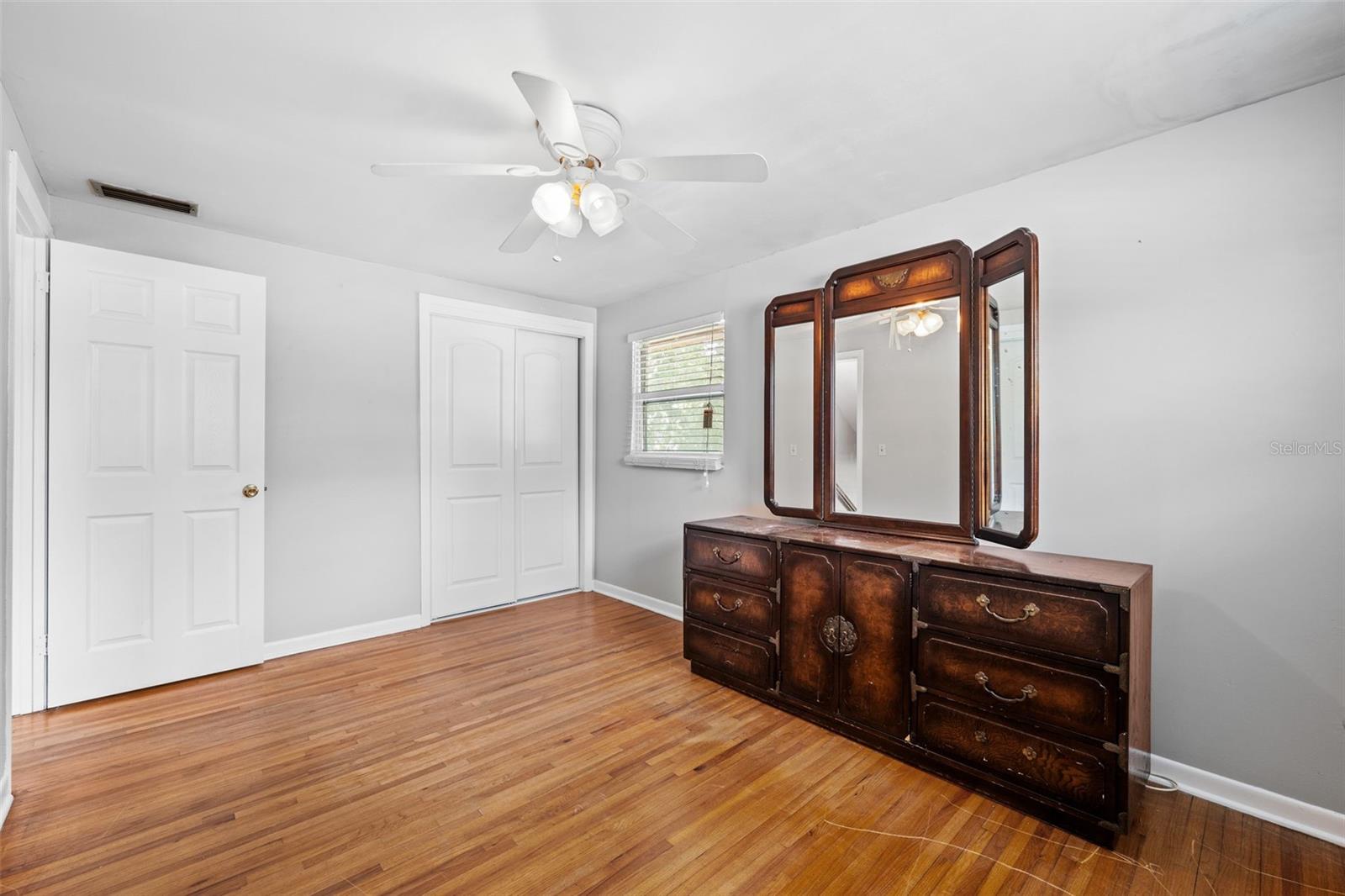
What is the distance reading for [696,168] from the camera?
1755 millimetres

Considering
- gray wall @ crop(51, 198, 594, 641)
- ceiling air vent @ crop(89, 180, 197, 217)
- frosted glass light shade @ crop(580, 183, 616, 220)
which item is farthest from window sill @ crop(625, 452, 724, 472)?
ceiling air vent @ crop(89, 180, 197, 217)

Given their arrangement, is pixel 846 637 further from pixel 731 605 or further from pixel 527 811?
pixel 527 811

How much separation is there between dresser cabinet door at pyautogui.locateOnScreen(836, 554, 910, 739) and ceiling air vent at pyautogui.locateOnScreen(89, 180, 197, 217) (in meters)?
3.68

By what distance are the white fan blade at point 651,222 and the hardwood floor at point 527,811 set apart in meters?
2.13

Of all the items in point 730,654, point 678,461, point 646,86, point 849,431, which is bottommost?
point 730,654

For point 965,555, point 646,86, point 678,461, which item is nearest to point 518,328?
point 678,461

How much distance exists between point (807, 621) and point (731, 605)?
1.49 ft

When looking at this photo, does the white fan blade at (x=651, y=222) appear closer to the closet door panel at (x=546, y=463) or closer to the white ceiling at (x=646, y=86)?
the white ceiling at (x=646, y=86)

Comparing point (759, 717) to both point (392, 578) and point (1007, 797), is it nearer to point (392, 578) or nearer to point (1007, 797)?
point (1007, 797)

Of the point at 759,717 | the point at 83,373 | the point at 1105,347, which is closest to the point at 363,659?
Answer: the point at 83,373

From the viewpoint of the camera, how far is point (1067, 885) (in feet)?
5.24

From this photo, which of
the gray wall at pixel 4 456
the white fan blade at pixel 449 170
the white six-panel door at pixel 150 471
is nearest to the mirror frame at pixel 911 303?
the white fan blade at pixel 449 170

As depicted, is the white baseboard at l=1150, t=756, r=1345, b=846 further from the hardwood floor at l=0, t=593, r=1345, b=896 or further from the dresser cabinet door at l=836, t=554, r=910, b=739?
the dresser cabinet door at l=836, t=554, r=910, b=739

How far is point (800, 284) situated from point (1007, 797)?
2.62 meters
